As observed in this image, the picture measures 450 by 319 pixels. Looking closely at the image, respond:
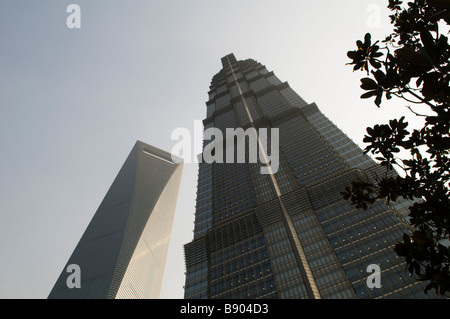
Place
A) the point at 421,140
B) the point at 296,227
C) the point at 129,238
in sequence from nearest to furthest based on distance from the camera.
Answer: the point at 421,140, the point at 296,227, the point at 129,238

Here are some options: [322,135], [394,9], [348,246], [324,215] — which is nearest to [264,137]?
[322,135]

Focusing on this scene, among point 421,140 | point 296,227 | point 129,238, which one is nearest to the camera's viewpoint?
point 421,140

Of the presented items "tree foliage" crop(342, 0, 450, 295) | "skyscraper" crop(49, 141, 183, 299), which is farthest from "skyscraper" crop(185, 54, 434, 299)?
"tree foliage" crop(342, 0, 450, 295)

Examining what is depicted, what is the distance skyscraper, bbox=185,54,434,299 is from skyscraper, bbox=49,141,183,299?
35.4m

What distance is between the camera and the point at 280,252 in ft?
235

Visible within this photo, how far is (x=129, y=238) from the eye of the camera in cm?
12606

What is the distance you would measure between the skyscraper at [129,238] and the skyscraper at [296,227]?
35365 mm

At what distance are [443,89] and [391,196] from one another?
2382 mm

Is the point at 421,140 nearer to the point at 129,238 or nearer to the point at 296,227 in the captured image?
the point at 296,227

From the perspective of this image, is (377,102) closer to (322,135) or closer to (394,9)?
(394,9)

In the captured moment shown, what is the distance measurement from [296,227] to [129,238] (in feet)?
244

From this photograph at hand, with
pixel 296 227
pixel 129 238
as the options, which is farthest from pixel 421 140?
pixel 129 238

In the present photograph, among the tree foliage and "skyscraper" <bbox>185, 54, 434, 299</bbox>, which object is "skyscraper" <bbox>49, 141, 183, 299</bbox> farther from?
the tree foliage

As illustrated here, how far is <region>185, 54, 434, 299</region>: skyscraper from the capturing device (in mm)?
60500
